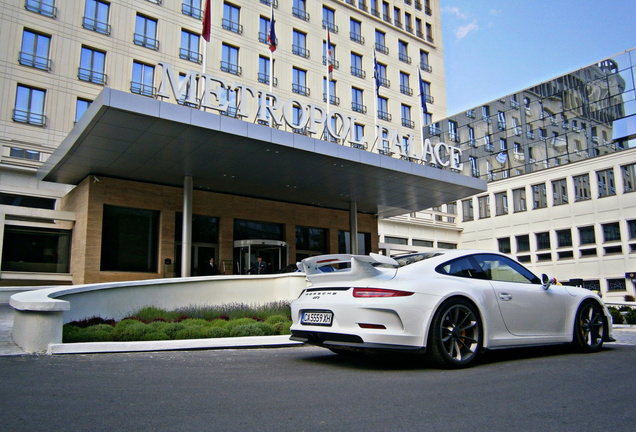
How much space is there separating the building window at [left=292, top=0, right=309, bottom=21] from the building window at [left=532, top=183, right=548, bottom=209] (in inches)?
968

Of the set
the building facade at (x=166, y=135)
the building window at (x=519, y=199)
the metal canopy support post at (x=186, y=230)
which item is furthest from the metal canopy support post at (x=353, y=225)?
the building window at (x=519, y=199)

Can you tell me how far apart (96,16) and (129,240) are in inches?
628

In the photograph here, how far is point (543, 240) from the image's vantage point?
147 feet

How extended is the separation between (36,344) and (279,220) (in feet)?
63.4

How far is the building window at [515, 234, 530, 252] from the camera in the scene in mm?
46037

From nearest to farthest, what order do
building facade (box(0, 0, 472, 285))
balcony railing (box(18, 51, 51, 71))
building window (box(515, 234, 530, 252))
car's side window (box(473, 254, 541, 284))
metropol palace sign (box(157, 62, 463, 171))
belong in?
car's side window (box(473, 254, 541, 284))
metropol palace sign (box(157, 62, 463, 171))
building facade (box(0, 0, 472, 285))
balcony railing (box(18, 51, 51, 71))
building window (box(515, 234, 530, 252))

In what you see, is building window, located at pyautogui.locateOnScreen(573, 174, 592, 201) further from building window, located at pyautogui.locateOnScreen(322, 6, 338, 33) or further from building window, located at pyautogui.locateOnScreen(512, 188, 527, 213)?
building window, located at pyautogui.locateOnScreen(322, 6, 338, 33)

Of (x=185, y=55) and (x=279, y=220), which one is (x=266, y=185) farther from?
(x=185, y=55)

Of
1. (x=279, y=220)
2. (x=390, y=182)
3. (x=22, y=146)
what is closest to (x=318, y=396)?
(x=390, y=182)

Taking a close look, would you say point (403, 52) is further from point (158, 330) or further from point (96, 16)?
point (158, 330)

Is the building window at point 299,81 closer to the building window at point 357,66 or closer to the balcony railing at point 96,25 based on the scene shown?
the building window at point 357,66

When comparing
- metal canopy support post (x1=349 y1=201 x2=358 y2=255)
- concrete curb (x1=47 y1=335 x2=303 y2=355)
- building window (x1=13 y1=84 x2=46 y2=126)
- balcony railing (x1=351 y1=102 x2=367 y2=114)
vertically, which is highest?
balcony railing (x1=351 y1=102 x2=367 y2=114)

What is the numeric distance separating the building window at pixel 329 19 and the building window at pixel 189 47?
12194mm

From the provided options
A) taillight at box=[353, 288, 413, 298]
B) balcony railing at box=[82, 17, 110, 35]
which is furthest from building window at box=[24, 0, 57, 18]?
taillight at box=[353, 288, 413, 298]
